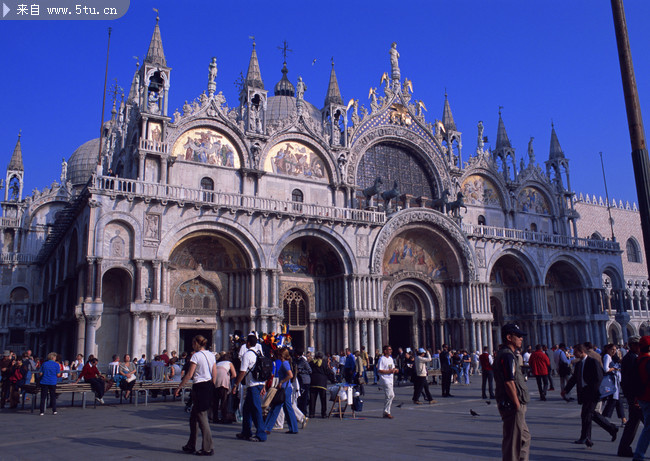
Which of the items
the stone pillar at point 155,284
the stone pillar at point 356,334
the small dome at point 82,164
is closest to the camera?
the stone pillar at point 155,284

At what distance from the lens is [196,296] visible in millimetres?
28672

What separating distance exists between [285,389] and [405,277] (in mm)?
23434

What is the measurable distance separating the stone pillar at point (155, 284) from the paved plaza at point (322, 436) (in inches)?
379

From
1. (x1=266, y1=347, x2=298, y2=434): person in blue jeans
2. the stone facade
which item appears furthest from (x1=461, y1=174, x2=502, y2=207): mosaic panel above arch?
(x1=266, y1=347, x2=298, y2=434): person in blue jeans

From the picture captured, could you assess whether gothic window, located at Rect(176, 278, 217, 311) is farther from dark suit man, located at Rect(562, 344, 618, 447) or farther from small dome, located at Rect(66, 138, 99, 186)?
small dome, located at Rect(66, 138, 99, 186)

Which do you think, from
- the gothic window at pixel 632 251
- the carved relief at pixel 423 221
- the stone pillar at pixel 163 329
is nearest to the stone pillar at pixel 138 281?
the stone pillar at pixel 163 329

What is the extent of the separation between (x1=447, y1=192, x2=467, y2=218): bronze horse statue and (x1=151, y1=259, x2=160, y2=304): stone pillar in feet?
61.2

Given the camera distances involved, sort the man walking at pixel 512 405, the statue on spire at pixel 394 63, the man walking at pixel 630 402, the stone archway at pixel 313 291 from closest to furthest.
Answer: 1. the man walking at pixel 512 405
2. the man walking at pixel 630 402
3. the stone archway at pixel 313 291
4. the statue on spire at pixel 394 63

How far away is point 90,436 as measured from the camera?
1081 cm

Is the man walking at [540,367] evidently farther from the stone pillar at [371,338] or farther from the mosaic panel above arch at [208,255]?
the mosaic panel above arch at [208,255]

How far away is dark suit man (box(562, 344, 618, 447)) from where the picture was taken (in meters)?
9.51

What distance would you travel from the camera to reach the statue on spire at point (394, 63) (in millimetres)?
37719

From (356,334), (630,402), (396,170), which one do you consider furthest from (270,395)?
(396,170)

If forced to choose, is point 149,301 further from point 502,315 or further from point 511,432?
point 502,315
